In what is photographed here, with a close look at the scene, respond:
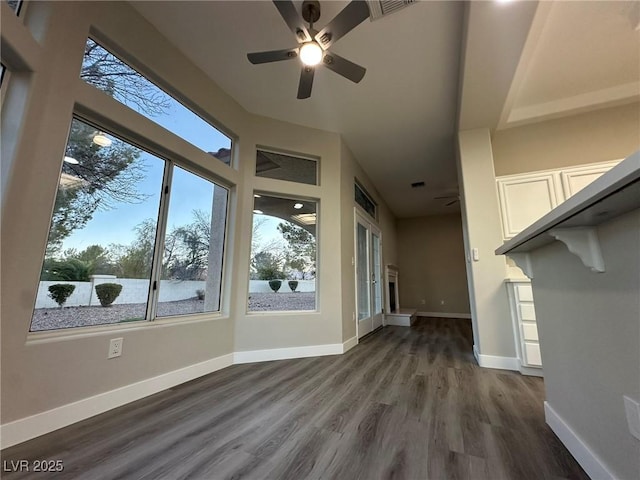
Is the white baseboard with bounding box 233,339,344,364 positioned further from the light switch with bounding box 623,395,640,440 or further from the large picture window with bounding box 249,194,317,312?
the light switch with bounding box 623,395,640,440

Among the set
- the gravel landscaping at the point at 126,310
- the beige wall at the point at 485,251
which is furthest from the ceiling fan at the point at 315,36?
the gravel landscaping at the point at 126,310

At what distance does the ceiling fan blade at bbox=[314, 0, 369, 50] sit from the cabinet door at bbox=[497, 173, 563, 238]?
7.91 ft

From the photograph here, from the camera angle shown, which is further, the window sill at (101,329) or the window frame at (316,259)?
the window frame at (316,259)

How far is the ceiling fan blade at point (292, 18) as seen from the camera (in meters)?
A: 1.69

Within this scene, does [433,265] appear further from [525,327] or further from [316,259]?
[316,259]

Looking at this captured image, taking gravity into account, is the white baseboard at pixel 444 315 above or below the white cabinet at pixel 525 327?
below

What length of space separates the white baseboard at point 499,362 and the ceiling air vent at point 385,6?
3.22 m

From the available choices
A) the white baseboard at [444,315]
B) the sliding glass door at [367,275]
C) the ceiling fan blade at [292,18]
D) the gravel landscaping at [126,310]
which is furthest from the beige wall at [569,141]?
the white baseboard at [444,315]

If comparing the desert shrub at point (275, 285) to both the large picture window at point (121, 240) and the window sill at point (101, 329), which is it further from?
the window sill at point (101, 329)

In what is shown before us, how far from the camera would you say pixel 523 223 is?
2926mm

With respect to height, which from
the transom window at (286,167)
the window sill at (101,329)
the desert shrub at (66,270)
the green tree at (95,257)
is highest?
the transom window at (286,167)

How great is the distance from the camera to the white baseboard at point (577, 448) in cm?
104

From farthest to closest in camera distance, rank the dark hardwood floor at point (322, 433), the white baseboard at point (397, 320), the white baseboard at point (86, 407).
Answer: the white baseboard at point (397, 320), the white baseboard at point (86, 407), the dark hardwood floor at point (322, 433)

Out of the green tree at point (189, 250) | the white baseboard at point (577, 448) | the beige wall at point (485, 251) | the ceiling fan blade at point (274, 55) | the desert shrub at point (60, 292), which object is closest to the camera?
the white baseboard at point (577, 448)
